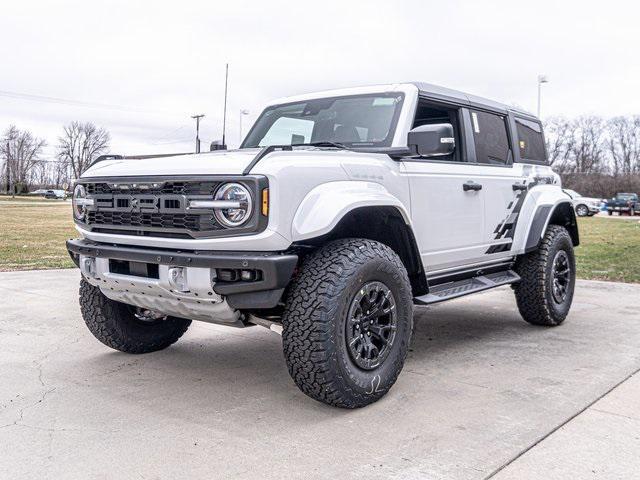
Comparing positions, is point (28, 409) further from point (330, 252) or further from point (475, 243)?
point (475, 243)

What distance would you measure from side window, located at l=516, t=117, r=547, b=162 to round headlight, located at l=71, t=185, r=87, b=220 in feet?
12.7

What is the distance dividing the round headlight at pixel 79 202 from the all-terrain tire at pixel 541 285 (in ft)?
12.2

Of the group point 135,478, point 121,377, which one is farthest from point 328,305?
point 121,377

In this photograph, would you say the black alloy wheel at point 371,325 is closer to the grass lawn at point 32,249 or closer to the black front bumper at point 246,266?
the black front bumper at point 246,266

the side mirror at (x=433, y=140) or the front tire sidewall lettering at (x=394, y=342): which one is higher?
the side mirror at (x=433, y=140)

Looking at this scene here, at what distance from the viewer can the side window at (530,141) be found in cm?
591

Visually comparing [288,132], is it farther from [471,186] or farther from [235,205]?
[235,205]

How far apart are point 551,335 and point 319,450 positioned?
126 inches

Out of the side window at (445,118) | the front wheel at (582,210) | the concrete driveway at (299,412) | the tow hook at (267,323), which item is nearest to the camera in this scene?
the concrete driveway at (299,412)

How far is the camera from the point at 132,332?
4496mm

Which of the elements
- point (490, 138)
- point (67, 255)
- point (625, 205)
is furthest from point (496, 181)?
point (625, 205)

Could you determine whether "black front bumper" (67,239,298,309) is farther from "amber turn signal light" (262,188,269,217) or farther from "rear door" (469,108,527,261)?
"rear door" (469,108,527,261)

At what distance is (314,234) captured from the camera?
130 inches

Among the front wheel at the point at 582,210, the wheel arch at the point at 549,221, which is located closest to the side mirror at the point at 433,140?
the wheel arch at the point at 549,221
